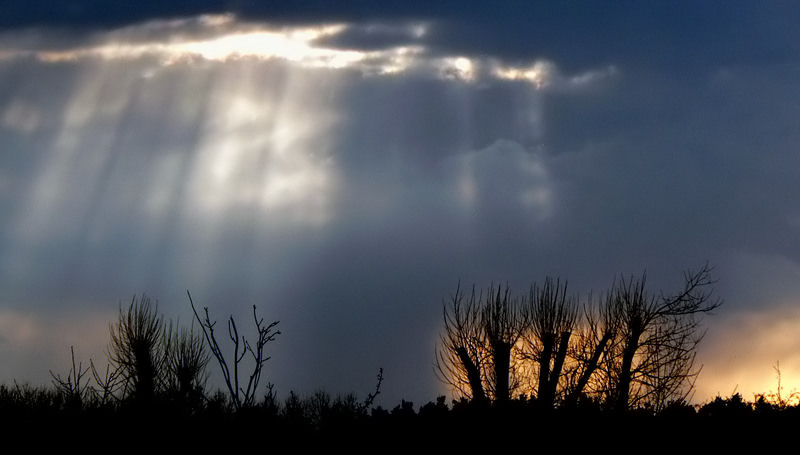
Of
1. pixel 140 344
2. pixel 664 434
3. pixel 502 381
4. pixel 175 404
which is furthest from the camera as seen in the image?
pixel 140 344

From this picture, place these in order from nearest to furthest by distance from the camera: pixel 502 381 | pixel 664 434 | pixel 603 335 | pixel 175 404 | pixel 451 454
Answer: pixel 451 454 → pixel 664 434 → pixel 175 404 → pixel 502 381 → pixel 603 335

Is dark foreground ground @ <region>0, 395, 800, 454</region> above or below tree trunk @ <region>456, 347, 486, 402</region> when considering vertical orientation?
below

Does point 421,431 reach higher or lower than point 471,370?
lower

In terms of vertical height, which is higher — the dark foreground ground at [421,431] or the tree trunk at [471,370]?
the tree trunk at [471,370]

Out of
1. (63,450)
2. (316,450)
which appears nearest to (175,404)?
(63,450)

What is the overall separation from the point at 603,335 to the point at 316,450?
70.2 ft

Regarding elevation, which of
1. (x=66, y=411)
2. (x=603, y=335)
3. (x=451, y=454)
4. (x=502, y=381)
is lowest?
(x=451, y=454)

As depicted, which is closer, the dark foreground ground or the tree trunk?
the dark foreground ground

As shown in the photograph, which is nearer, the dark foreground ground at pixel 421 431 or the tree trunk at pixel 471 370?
the dark foreground ground at pixel 421 431

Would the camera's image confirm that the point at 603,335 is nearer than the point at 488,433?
No

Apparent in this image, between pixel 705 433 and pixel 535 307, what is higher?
pixel 535 307

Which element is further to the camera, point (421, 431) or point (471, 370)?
point (471, 370)

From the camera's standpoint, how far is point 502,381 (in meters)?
26.7

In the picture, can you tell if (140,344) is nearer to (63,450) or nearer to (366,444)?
(63,450)
